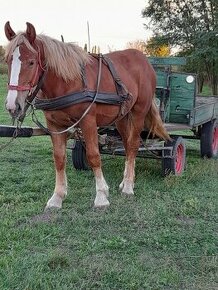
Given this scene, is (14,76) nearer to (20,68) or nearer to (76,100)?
(20,68)

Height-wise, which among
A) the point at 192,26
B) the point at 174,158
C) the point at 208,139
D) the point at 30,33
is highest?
the point at 192,26

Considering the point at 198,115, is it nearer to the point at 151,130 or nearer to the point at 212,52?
the point at 151,130

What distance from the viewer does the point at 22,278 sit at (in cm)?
280

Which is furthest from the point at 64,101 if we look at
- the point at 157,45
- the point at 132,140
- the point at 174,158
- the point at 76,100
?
the point at 157,45

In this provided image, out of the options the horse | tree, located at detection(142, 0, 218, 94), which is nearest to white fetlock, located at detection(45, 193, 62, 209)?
the horse

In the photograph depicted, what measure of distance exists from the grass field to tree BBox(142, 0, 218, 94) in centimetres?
2010

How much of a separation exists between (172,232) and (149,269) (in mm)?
775

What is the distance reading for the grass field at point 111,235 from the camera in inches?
112

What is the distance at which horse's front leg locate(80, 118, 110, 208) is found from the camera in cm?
426

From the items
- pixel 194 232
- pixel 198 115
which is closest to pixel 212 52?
pixel 198 115

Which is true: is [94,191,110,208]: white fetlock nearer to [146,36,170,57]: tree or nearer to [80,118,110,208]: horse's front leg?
[80,118,110,208]: horse's front leg

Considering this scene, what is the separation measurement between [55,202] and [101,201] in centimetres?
47

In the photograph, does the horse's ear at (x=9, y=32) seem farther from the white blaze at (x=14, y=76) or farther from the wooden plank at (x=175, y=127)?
the wooden plank at (x=175, y=127)

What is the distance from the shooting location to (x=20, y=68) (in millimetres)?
3617
